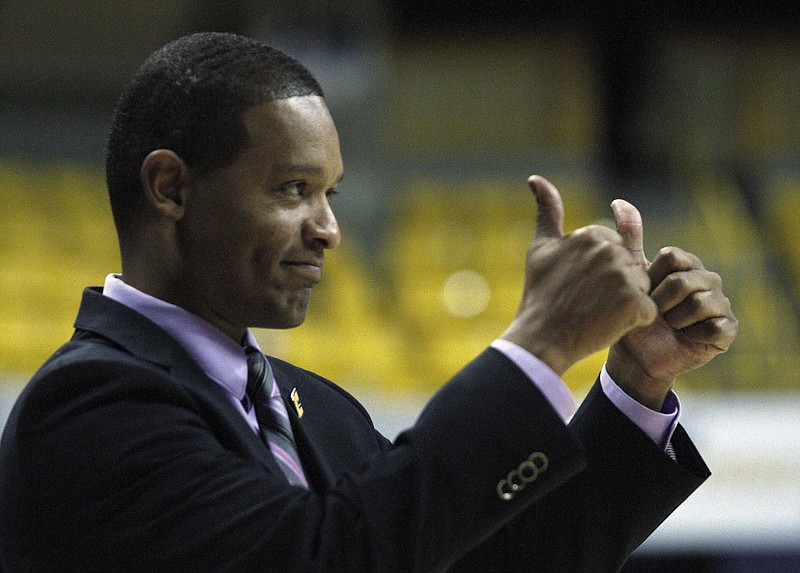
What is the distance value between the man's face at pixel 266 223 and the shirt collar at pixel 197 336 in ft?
0.07

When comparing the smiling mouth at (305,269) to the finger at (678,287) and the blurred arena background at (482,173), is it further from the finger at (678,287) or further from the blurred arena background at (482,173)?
the blurred arena background at (482,173)

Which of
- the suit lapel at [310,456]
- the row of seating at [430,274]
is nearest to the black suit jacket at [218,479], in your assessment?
the suit lapel at [310,456]

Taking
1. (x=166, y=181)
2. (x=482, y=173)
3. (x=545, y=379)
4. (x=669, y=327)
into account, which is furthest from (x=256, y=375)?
(x=482, y=173)

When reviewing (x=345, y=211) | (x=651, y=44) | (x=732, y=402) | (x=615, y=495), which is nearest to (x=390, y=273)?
(x=345, y=211)

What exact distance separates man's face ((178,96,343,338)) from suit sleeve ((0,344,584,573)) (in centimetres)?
20

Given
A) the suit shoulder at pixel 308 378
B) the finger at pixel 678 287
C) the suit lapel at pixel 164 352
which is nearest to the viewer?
the suit lapel at pixel 164 352

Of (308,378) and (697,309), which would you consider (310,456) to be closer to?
(308,378)

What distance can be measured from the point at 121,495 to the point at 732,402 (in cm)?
446

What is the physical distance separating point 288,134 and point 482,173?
264 inches

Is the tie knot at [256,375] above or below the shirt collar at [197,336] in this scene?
below

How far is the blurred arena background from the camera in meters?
5.45

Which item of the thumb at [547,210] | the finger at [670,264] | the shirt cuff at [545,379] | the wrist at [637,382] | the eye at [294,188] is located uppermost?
the eye at [294,188]

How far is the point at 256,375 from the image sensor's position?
155cm

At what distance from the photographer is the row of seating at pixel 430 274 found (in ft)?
19.2
